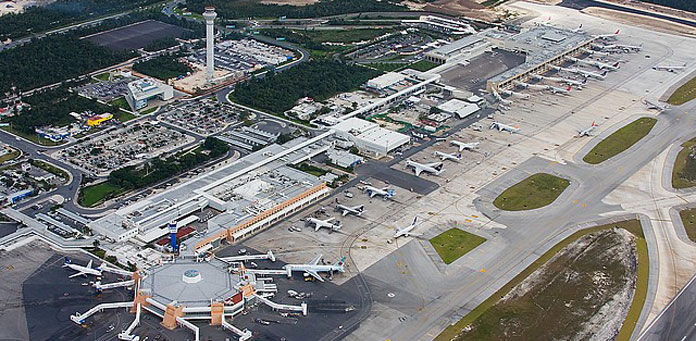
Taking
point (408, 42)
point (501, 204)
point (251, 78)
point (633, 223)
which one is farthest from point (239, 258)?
point (408, 42)

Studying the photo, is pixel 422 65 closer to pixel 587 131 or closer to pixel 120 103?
pixel 587 131

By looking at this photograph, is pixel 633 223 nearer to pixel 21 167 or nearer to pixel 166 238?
pixel 166 238

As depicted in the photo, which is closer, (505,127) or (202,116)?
(505,127)

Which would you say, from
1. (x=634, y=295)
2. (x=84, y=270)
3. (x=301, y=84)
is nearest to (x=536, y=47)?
(x=301, y=84)

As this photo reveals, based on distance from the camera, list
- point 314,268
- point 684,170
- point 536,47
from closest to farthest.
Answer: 1. point 314,268
2. point 684,170
3. point 536,47

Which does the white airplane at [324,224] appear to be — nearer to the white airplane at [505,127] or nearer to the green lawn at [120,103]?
the white airplane at [505,127]

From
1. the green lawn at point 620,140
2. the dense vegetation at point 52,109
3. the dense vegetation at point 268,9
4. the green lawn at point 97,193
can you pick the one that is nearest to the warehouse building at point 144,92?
the dense vegetation at point 52,109

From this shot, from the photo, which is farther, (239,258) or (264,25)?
(264,25)
